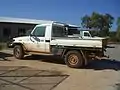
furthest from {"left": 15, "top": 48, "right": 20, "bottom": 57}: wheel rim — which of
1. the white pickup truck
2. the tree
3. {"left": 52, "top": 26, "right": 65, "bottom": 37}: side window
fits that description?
the tree

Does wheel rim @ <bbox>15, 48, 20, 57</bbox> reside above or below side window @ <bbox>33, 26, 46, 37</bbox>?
below

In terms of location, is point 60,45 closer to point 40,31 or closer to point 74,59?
point 74,59

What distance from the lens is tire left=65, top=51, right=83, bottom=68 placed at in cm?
1348

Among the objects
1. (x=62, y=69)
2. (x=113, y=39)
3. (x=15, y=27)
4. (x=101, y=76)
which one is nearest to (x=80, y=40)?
(x=62, y=69)

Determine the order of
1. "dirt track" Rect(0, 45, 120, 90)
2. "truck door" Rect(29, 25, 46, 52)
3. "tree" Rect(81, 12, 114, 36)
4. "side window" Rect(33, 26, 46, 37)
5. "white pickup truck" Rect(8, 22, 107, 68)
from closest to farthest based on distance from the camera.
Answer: "dirt track" Rect(0, 45, 120, 90)
"white pickup truck" Rect(8, 22, 107, 68)
"truck door" Rect(29, 25, 46, 52)
"side window" Rect(33, 26, 46, 37)
"tree" Rect(81, 12, 114, 36)

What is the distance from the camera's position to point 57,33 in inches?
616

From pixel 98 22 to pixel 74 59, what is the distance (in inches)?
2073

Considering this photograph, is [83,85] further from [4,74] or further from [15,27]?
[15,27]

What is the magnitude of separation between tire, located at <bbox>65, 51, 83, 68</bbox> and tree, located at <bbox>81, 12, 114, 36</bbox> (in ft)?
163

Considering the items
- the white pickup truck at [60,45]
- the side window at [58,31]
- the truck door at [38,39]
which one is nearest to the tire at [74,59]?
the white pickup truck at [60,45]

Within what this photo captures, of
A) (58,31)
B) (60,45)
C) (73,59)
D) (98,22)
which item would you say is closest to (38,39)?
(58,31)

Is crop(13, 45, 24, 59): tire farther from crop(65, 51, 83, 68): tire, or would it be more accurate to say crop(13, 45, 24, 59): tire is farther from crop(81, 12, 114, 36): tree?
crop(81, 12, 114, 36): tree

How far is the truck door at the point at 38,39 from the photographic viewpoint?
1509cm

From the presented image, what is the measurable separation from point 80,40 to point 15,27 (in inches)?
1079
